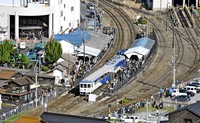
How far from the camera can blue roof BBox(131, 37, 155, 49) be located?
151 feet

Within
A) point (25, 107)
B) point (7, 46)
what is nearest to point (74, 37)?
point (7, 46)

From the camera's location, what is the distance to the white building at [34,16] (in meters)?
47.8

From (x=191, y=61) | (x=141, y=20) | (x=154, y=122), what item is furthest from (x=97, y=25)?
(x=154, y=122)

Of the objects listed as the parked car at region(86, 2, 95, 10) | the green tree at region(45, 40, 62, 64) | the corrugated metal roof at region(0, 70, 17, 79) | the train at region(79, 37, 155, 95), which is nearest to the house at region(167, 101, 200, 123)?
the train at region(79, 37, 155, 95)

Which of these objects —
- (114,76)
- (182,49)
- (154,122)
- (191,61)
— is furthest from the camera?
(182,49)

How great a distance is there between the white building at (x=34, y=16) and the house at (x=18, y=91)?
1123cm

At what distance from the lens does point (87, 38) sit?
47062 mm

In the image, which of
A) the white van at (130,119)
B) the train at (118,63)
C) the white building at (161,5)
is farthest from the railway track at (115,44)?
the white van at (130,119)

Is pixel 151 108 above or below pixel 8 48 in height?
below

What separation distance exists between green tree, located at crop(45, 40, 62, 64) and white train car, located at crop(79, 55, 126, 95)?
2768 millimetres

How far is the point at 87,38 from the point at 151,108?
13092 mm

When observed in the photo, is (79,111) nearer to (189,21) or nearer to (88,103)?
(88,103)

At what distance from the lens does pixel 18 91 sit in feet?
119

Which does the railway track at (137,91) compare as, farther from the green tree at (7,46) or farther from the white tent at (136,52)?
the green tree at (7,46)
